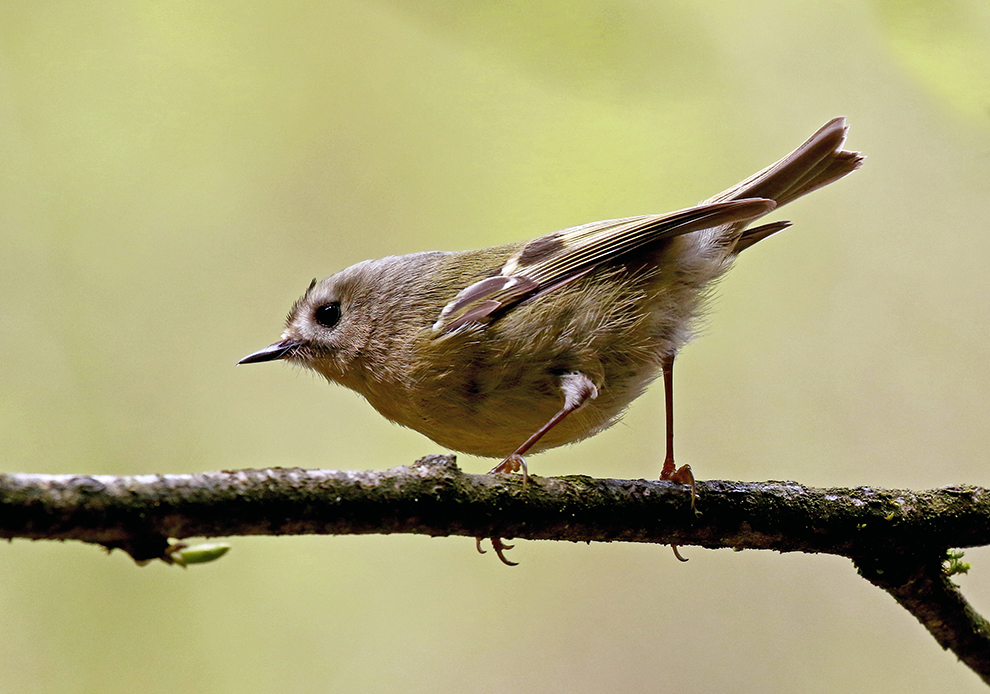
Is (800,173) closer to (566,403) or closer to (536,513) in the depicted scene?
(566,403)

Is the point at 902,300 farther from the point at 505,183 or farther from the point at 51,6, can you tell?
the point at 51,6

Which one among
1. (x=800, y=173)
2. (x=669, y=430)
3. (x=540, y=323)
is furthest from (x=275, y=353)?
(x=800, y=173)

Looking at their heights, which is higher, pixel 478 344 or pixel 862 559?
pixel 478 344

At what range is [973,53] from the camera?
2.00 m

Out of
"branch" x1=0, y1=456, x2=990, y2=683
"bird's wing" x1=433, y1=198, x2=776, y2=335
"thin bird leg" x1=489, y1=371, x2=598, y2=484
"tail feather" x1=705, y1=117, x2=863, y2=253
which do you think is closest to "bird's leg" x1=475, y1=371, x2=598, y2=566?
"thin bird leg" x1=489, y1=371, x2=598, y2=484

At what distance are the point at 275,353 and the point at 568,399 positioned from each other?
44.6 inches

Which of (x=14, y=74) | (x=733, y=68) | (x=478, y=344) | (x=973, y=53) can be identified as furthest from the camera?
(x=14, y=74)

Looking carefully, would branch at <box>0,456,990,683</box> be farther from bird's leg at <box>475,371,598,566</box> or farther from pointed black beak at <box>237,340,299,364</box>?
pointed black beak at <box>237,340,299,364</box>

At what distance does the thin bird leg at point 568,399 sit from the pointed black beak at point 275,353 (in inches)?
37.0

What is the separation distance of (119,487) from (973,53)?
2081mm

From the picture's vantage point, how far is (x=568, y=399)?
7.77 ft

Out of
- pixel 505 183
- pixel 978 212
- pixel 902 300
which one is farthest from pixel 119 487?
pixel 978 212

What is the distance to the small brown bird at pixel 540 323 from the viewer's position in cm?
243

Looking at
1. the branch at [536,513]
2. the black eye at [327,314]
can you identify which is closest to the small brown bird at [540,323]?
the black eye at [327,314]
